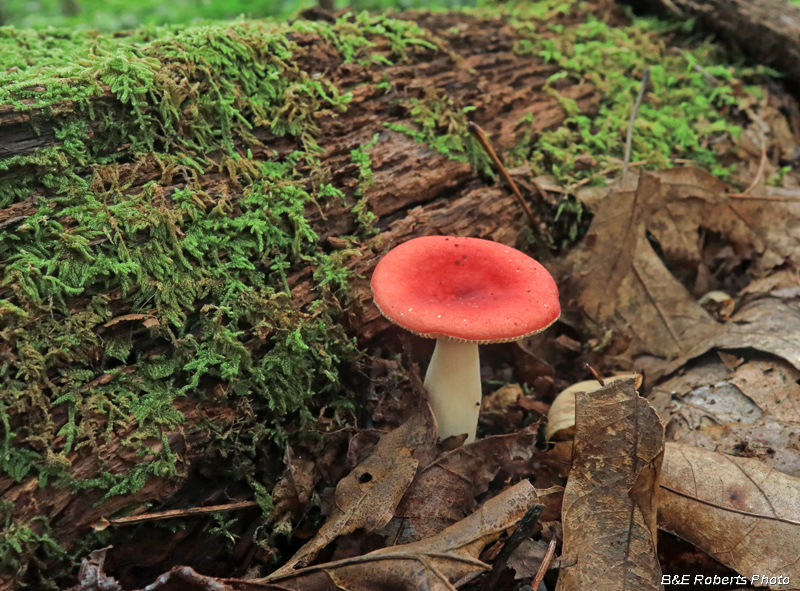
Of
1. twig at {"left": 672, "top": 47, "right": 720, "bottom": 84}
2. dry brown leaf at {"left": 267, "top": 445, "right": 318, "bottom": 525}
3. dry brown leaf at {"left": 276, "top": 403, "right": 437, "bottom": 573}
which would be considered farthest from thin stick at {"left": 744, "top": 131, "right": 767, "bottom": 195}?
dry brown leaf at {"left": 267, "top": 445, "right": 318, "bottom": 525}

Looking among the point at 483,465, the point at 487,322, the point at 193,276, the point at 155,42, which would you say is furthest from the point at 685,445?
the point at 155,42

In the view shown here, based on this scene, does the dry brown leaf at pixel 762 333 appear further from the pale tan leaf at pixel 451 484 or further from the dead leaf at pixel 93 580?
the dead leaf at pixel 93 580

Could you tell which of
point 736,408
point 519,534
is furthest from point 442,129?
point 519,534

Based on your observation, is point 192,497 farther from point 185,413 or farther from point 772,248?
point 772,248

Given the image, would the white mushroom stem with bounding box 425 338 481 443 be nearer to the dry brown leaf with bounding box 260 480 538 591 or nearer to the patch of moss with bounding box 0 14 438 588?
the patch of moss with bounding box 0 14 438 588

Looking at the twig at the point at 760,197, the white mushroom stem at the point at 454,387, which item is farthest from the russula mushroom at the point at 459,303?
the twig at the point at 760,197

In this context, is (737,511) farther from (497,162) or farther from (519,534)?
(497,162)
